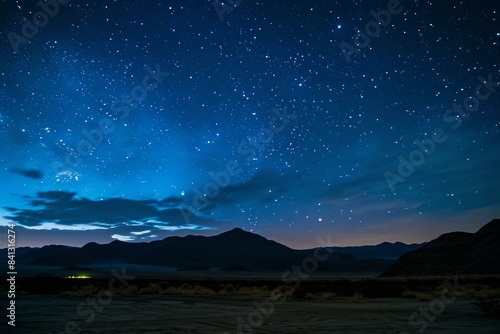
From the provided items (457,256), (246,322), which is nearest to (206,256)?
(457,256)

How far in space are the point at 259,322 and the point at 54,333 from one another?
409 cm

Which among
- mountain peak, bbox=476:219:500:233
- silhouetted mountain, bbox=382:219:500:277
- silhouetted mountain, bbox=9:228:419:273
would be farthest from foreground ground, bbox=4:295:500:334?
silhouetted mountain, bbox=9:228:419:273

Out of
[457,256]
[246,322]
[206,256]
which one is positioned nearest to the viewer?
[246,322]

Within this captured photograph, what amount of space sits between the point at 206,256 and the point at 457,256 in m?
106

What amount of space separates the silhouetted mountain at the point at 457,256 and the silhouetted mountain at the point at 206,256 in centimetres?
5599

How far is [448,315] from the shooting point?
9.70m

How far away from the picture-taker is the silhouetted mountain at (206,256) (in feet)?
449

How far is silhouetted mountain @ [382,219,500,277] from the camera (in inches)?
2248

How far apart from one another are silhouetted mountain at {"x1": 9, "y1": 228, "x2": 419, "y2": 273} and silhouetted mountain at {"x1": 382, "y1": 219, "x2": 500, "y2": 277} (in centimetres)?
5599

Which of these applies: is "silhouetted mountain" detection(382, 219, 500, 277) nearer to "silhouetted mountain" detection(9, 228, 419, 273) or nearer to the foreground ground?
the foreground ground

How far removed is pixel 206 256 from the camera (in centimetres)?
15262

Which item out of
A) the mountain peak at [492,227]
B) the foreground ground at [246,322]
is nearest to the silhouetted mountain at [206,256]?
the mountain peak at [492,227]

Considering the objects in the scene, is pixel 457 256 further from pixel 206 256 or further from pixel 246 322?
pixel 206 256

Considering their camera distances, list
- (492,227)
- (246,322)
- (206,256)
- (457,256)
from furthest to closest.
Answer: (206,256), (492,227), (457,256), (246,322)
